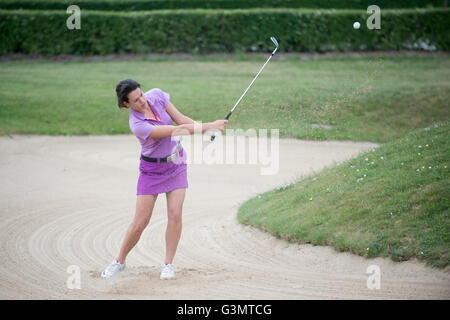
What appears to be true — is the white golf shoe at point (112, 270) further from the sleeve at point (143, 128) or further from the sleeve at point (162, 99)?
the sleeve at point (162, 99)

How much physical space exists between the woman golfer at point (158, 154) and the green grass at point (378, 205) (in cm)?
185

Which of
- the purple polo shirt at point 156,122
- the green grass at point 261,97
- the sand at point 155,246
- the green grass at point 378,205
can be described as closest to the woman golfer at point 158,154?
the purple polo shirt at point 156,122

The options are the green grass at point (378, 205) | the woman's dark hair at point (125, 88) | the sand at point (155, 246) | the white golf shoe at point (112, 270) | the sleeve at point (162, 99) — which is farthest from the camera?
the green grass at point (378, 205)

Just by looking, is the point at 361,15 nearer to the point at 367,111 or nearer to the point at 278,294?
the point at 367,111

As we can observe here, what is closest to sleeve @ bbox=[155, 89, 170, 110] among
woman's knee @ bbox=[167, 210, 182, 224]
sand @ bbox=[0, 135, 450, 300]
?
woman's knee @ bbox=[167, 210, 182, 224]

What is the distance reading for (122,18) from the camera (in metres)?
23.2

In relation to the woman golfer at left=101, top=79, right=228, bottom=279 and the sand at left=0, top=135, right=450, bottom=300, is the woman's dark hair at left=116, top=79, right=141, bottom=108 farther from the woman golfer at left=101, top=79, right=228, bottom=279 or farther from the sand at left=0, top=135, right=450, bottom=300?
the sand at left=0, top=135, right=450, bottom=300

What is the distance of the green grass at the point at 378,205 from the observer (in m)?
6.38

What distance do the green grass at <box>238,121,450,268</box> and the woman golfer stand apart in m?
1.85

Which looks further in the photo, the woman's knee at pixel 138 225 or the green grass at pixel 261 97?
the green grass at pixel 261 97

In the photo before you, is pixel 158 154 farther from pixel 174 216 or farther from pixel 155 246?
pixel 155 246

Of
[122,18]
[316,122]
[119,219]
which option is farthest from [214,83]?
[119,219]

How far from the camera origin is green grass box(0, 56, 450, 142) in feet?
51.5

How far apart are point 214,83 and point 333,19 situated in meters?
6.63
